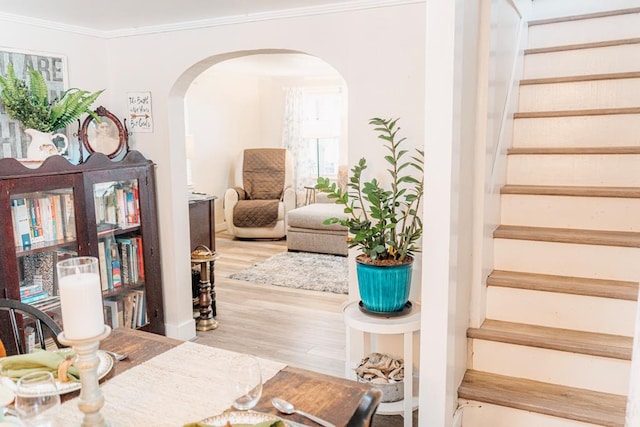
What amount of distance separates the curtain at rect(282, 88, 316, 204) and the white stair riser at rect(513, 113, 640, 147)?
198 inches

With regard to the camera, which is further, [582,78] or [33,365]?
[582,78]

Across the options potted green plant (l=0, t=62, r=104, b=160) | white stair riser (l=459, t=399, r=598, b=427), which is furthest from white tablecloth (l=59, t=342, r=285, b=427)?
potted green plant (l=0, t=62, r=104, b=160)

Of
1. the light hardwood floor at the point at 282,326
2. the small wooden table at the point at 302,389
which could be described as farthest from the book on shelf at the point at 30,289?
the small wooden table at the point at 302,389

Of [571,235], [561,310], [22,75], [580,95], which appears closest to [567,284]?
[561,310]

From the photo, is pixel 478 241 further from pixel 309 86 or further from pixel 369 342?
pixel 309 86

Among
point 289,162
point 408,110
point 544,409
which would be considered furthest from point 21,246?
point 289,162

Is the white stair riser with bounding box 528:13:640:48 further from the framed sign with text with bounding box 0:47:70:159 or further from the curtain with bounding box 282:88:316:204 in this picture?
the curtain with bounding box 282:88:316:204

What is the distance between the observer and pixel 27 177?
8.81 feet

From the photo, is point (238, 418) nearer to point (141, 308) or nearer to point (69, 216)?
point (69, 216)

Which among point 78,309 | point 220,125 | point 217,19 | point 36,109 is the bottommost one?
point 78,309

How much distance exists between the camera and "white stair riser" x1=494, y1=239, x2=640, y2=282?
227 cm

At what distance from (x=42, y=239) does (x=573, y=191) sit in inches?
110

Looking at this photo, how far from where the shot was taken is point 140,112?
3.51 metres

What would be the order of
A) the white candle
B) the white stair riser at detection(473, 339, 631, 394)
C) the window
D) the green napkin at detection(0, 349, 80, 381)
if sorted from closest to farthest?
the white candle → the green napkin at detection(0, 349, 80, 381) → the white stair riser at detection(473, 339, 631, 394) → the window
